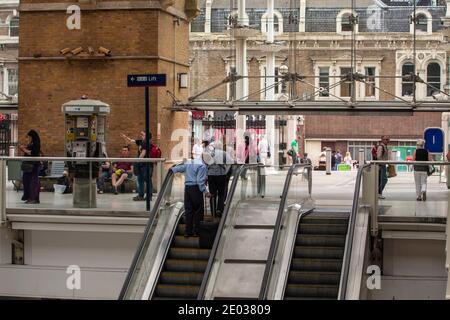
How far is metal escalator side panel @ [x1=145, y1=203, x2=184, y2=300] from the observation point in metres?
15.2

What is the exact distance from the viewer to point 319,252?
1541 cm

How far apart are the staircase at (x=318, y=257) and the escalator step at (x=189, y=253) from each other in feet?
3.91

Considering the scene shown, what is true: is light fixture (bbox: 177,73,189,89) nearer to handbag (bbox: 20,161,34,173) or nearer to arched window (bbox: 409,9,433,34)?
handbag (bbox: 20,161,34,173)

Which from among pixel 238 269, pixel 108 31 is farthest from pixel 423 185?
pixel 108 31

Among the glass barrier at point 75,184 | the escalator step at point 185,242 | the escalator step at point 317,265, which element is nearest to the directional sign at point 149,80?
the glass barrier at point 75,184

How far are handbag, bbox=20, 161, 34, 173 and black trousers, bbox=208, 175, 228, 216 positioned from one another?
2.77m

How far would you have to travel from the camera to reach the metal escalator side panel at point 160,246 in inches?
597

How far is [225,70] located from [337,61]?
16.0 feet

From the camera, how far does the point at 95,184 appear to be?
17.0 meters

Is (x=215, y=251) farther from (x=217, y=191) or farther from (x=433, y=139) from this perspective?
(x=433, y=139)

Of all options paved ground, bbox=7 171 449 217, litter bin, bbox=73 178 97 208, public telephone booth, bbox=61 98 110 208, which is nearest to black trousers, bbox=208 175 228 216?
paved ground, bbox=7 171 449 217
